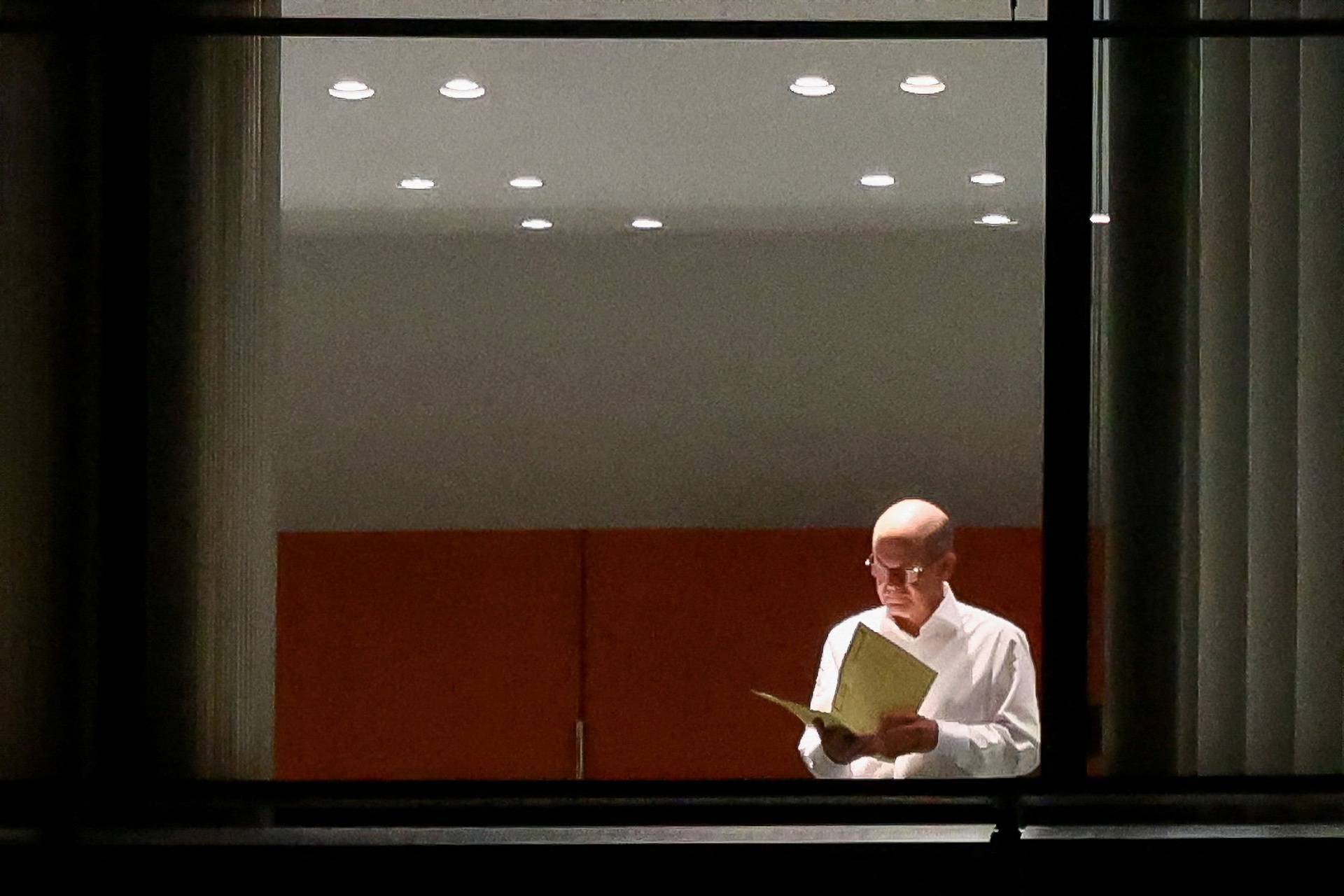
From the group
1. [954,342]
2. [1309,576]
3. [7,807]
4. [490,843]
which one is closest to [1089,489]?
[1309,576]

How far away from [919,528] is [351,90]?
254 centimetres

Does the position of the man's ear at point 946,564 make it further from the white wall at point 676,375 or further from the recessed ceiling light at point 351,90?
the recessed ceiling light at point 351,90

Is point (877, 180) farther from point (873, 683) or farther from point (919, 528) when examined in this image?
point (873, 683)

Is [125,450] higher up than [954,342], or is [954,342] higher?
[954,342]

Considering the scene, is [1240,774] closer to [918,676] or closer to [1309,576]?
[1309,576]

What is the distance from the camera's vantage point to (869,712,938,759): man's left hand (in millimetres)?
2775

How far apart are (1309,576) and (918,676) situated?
2.03 ft

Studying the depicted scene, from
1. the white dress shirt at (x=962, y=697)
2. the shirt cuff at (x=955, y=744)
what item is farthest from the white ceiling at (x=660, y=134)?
the shirt cuff at (x=955, y=744)

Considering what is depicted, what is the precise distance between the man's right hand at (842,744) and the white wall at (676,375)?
301cm

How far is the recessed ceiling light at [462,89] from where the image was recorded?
4.89 metres

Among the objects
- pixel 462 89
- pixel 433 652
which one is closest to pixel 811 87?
pixel 462 89

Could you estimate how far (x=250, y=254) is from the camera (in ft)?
8.68

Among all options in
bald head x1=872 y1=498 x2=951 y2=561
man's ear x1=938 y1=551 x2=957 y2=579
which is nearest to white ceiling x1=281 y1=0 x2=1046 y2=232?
bald head x1=872 y1=498 x2=951 y2=561

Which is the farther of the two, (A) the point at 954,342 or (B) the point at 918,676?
(A) the point at 954,342
